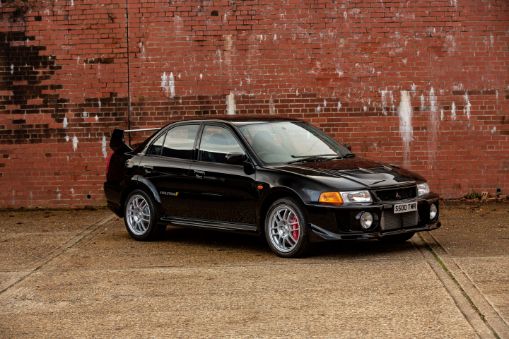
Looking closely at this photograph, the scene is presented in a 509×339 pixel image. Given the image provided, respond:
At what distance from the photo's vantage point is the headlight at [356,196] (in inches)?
380

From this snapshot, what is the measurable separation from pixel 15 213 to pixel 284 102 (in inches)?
172

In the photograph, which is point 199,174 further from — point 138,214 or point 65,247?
point 65,247

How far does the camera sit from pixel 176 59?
592 inches

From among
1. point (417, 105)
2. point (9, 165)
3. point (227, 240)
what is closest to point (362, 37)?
point (417, 105)

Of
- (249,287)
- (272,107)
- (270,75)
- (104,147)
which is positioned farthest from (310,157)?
(104,147)

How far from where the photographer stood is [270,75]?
14938mm

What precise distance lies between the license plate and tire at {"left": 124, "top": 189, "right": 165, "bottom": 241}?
2946 millimetres

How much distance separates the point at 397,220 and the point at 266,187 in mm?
1353

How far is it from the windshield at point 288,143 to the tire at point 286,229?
2.08 ft

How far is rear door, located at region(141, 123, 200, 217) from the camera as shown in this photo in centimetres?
1105

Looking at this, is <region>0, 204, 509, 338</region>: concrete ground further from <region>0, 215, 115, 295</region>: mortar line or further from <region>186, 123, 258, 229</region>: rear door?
<region>186, 123, 258, 229</region>: rear door

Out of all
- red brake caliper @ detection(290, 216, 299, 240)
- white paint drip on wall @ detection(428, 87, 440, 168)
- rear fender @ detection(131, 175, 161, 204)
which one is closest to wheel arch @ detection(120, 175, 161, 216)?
rear fender @ detection(131, 175, 161, 204)

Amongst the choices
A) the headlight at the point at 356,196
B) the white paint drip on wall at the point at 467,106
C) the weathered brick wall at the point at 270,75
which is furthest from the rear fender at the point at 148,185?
the white paint drip on wall at the point at 467,106

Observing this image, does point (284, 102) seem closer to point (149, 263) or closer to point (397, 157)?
point (397, 157)
